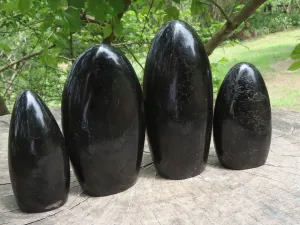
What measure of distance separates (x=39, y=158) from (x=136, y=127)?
296 millimetres

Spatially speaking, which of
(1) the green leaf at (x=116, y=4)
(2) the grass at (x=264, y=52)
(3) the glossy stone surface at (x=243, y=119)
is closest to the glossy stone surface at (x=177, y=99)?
(3) the glossy stone surface at (x=243, y=119)

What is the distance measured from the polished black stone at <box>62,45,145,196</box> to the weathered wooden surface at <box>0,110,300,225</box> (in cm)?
8

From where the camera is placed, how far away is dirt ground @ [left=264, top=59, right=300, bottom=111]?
162 inches

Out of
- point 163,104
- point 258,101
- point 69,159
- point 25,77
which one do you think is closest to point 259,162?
point 258,101

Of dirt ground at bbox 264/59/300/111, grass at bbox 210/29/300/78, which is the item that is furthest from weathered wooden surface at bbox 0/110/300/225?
grass at bbox 210/29/300/78

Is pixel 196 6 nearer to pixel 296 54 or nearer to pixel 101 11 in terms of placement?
pixel 101 11

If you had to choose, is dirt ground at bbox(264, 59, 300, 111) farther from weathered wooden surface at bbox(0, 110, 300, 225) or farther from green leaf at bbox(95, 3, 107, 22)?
green leaf at bbox(95, 3, 107, 22)

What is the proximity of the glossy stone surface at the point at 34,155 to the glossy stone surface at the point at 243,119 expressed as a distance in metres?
0.53

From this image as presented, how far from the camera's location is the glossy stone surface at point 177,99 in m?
1.18

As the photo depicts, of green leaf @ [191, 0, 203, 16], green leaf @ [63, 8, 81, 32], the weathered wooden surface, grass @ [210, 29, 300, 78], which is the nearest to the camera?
the weathered wooden surface

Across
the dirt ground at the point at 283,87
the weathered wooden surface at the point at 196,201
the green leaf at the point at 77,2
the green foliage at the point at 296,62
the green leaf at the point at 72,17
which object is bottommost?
the dirt ground at the point at 283,87

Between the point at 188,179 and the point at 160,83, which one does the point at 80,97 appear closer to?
the point at 160,83

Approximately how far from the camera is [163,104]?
1201 millimetres

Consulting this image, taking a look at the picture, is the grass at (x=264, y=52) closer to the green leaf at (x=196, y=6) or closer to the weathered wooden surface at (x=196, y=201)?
the green leaf at (x=196, y=6)
